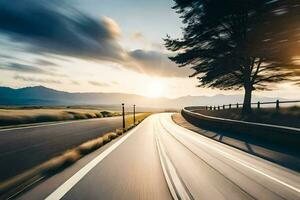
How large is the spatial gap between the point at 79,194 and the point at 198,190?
228cm

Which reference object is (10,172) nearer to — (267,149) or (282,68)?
(267,149)

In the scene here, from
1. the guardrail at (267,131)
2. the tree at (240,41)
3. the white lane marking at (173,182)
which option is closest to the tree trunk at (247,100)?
the tree at (240,41)

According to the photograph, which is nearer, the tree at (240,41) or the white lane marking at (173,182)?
the white lane marking at (173,182)

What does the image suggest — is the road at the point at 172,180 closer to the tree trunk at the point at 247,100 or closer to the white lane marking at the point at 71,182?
the white lane marking at the point at 71,182

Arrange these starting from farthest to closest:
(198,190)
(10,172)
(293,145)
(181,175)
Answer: (293,145)
(10,172)
(181,175)
(198,190)

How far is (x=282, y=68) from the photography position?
3153 cm

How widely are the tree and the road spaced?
733 inches

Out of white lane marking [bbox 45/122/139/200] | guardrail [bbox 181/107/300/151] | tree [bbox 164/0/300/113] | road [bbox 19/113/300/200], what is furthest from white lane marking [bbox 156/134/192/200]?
tree [bbox 164/0/300/113]

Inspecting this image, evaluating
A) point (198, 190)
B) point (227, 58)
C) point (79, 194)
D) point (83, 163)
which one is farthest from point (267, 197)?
point (227, 58)

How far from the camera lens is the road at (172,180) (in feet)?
21.3

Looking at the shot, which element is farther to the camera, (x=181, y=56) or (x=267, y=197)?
(x=181, y=56)

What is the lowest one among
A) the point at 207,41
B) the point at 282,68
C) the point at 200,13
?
the point at 282,68

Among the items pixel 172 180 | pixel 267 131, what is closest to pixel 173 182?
pixel 172 180

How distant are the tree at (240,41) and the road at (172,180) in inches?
733
